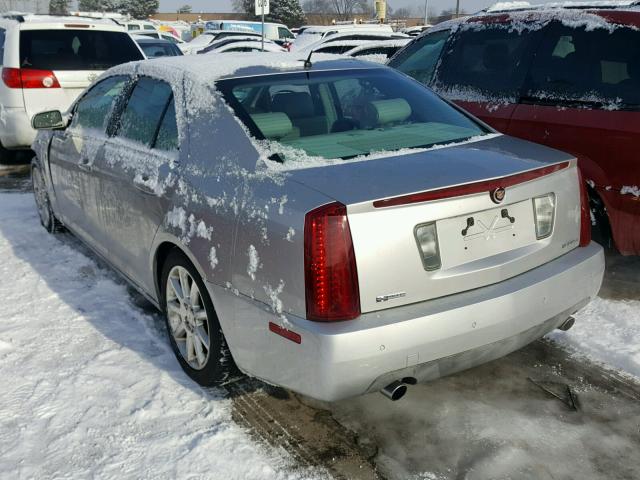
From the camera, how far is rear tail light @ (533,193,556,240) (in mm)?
2742

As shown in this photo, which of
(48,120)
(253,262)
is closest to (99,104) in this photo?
(48,120)

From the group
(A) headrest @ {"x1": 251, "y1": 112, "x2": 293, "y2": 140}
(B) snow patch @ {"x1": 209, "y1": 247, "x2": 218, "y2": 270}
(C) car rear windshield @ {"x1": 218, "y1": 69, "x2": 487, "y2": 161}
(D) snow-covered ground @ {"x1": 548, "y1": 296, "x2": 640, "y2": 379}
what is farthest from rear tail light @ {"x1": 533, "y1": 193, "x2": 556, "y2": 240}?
(B) snow patch @ {"x1": 209, "y1": 247, "x2": 218, "y2": 270}

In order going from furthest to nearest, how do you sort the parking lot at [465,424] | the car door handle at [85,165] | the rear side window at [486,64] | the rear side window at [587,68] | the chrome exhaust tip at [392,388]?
the rear side window at [486,64], the car door handle at [85,165], the rear side window at [587,68], the parking lot at [465,424], the chrome exhaust tip at [392,388]

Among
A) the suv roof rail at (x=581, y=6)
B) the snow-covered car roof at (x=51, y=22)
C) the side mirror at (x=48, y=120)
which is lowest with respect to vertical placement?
the side mirror at (x=48, y=120)

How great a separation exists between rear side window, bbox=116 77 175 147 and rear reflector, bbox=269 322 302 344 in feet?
4.33

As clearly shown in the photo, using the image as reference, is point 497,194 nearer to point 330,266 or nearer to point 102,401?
point 330,266

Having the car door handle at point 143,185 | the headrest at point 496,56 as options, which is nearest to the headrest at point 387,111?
the car door handle at point 143,185

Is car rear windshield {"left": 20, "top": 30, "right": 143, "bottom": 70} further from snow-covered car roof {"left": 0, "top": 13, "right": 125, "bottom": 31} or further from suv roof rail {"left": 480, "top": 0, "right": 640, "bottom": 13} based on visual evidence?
suv roof rail {"left": 480, "top": 0, "right": 640, "bottom": 13}

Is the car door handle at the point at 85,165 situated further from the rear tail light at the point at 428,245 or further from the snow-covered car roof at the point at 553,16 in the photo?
the snow-covered car roof at the point at 553,16

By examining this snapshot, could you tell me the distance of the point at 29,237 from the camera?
559 cm

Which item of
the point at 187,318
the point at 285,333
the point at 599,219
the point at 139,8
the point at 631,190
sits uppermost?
the point at 139,8

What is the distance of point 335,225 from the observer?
231cm

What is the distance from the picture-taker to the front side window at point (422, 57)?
545 cm

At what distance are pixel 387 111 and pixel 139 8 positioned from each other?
239 ft
